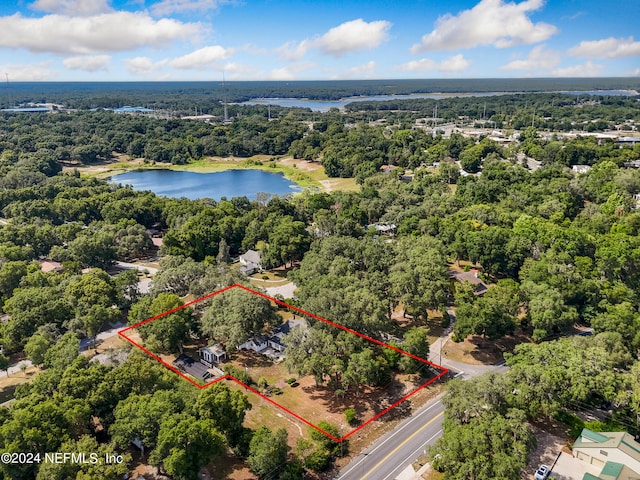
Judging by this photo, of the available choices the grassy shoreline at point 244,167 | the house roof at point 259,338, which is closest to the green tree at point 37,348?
the house roof at point 259,338

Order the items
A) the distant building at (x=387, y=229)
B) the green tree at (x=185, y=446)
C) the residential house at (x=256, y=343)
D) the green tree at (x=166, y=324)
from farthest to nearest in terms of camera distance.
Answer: the distant building at (x=387, y=229), the residential house at (x=256, y=343), the green tree at (x=166, y=324), the green tree at (x=185, y=446)

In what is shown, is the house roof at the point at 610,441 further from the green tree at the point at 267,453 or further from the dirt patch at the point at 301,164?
the dirt patch at the point at 301,164

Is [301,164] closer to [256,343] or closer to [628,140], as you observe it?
[628,140]

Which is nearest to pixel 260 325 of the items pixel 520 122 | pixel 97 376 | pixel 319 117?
pixel 97 376

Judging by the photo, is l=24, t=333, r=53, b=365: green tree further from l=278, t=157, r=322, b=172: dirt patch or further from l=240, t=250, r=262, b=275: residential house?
l=278, t=157, r=322, b=172: dirt patch

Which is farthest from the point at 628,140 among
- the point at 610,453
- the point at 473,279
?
the point at 610,453

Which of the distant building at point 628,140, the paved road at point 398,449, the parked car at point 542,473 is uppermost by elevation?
the distant building at point 628,140

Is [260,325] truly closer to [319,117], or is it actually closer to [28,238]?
[28,238]
